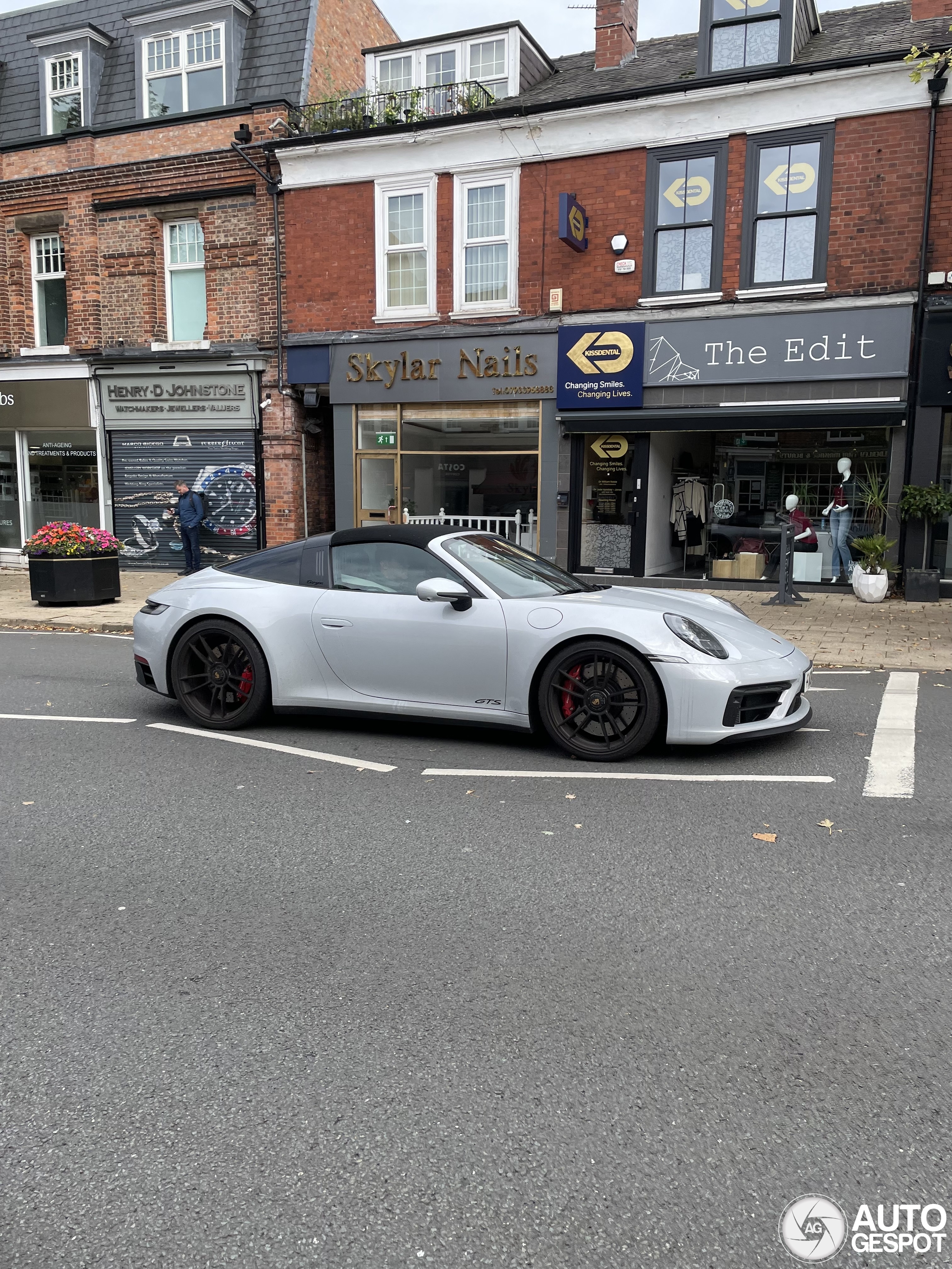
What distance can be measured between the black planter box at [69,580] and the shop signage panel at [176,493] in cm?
463

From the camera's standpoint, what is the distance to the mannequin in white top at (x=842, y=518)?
14586 mm

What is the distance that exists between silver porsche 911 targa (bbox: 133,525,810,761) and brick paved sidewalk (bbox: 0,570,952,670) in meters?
3.62

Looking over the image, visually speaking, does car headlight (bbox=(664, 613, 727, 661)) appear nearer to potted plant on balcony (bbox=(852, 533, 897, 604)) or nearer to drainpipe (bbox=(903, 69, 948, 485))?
potted plant on balcony (bbox=(852, 533, 897, 604))

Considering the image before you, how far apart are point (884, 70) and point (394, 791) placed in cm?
1320

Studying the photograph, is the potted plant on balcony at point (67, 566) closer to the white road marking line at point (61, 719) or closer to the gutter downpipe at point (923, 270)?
the white road marking line at point (61, 719)

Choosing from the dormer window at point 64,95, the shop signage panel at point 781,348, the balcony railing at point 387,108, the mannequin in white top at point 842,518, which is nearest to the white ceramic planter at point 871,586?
the mannequin in white top at point 842,518

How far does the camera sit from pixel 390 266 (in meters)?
16.7

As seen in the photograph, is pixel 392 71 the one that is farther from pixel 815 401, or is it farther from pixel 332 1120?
pixel 332 1120

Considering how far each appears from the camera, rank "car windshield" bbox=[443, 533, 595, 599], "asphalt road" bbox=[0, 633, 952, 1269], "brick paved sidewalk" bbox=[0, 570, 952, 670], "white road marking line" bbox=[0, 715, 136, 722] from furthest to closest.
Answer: "brick paved sidewalk" bbox=[0, 570, 952, 670] → "white road marking line" bbox=[0, 715, 136, 722] → "car windshield" bbox=[443, 533, 595, 599] → "asphalt road" bbox=[0, 633, 952, 1269]

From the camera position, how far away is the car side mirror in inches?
228

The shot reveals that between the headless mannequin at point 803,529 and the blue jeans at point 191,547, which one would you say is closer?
the headless mannequin at point 803,529

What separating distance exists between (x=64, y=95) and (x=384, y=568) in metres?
17.8

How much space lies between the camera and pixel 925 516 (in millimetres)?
13602

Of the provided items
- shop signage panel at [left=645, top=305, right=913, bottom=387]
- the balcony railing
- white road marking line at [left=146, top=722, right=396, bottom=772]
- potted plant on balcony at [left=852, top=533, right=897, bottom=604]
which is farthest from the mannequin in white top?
white road marking line at [left=146, top=722, right=396, bottom=772]
